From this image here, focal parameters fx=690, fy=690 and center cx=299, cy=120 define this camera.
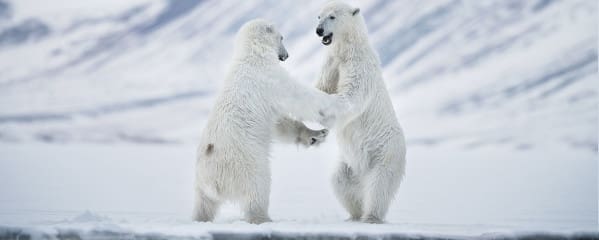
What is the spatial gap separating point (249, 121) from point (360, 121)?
94 centimetres

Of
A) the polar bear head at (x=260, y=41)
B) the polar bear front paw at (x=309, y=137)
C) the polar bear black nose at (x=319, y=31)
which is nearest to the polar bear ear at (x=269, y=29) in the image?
the polar bear head at (x=260, y=41)

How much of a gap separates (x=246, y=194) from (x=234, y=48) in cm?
102

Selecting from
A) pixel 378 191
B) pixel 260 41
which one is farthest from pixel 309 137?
pixel 260 41

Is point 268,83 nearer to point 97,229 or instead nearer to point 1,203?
point 97,229

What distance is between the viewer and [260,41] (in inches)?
169

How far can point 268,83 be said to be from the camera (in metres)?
4.11

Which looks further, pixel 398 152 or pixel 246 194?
pixel 398 152

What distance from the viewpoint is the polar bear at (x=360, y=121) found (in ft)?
14.8

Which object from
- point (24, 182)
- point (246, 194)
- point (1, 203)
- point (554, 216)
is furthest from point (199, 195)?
point (24, 182)

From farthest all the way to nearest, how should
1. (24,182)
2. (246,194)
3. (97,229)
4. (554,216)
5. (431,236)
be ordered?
(24,182)
(554,216)
(246,194)
(431,236)
(97,229)

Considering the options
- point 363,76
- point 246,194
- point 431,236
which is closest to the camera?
point 431,236

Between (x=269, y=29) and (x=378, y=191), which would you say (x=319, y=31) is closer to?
(x=269, y=29)

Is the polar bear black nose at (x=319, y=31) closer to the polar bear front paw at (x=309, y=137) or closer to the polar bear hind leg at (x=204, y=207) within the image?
the polar bear front paw at (x=309, y=137)

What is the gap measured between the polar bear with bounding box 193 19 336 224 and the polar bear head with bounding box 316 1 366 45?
1.56 feet
